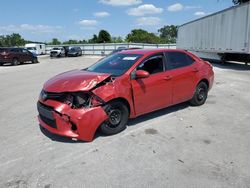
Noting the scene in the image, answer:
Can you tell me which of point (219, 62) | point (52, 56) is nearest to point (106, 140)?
point (219, 62)

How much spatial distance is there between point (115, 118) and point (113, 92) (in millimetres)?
521

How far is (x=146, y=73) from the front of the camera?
5164mm

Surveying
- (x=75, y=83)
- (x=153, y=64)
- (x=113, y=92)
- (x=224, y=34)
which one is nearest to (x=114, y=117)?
(x=113, y=92)

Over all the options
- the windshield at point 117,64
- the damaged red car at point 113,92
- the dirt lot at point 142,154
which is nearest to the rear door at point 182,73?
the damaged red car at point 113,92

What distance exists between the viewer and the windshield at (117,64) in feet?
17.7

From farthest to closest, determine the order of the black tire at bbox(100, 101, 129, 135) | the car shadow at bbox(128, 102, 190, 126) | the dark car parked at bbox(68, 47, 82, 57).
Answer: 1. the dark car parked at bbox(68, 47, 82, 57)
2. the car shadow at bbox(128, 102, 190, 126)
3. the black tire at bbox(100, 101, 129, 135)

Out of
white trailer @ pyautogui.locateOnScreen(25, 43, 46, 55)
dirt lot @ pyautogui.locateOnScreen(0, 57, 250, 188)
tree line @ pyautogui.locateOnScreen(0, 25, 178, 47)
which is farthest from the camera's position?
tree line @ pyautogui.locateOnScreen(0, 25, 178, 47)

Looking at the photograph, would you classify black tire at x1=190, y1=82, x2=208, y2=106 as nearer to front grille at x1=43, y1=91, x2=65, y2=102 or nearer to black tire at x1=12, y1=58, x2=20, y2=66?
front grille at x1=43, y1=91, x2=65, y2=102

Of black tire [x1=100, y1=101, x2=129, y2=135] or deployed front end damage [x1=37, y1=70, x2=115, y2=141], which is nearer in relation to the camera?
deployed front end damage [x1=37, y1=70, x2=115, y2=141]

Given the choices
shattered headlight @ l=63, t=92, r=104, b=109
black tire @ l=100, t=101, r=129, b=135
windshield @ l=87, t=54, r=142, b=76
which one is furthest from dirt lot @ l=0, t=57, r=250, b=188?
windshield @ l=87, t=54, r=142, b=76

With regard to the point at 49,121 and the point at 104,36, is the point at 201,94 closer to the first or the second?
the point at 49,121

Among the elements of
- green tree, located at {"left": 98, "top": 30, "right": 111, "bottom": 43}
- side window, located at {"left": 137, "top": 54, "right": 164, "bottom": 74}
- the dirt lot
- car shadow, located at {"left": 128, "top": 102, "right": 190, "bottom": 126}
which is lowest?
the dirt lot

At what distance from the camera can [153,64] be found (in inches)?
229

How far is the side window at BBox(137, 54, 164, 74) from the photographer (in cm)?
560
